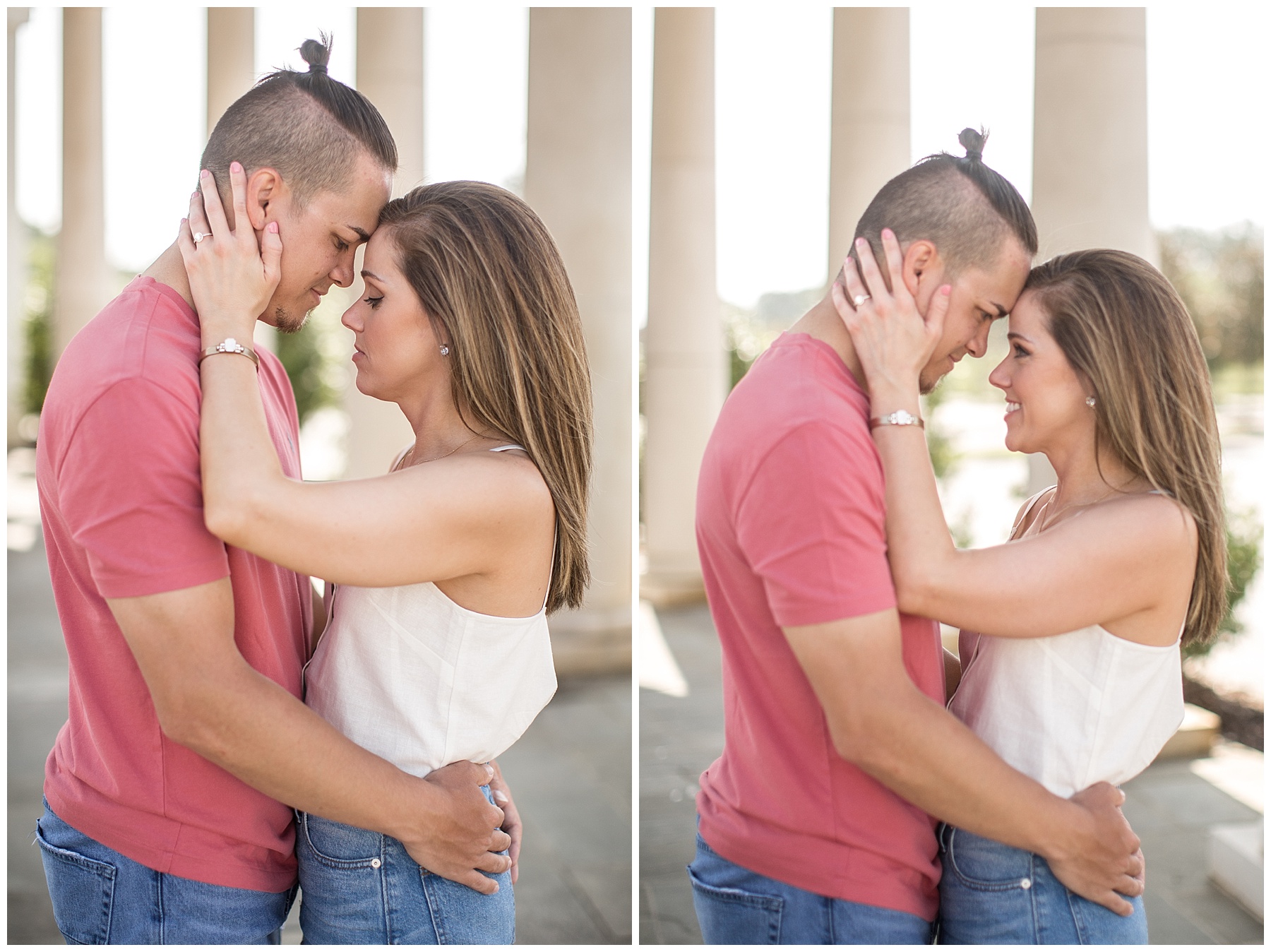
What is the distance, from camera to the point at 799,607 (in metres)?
2.51

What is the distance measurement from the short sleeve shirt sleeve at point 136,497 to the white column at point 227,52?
15.2m

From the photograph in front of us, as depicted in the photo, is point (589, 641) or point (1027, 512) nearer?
point (1027, 512)

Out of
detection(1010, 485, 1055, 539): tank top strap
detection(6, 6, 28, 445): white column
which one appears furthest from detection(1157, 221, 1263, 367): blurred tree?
→ detection(6, 6, 28, 445): white column

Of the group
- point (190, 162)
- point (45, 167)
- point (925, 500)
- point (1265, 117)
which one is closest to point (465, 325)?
point (925, 500)

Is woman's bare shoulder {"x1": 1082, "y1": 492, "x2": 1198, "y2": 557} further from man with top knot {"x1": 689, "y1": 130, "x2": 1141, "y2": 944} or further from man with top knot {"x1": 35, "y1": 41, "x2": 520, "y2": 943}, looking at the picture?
man with top knot {"x1": 35, "y1": 41, "x2": 520, "y2": 943}

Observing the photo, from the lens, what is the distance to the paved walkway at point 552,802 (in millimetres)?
6352

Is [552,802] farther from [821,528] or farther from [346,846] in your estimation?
[821,528]

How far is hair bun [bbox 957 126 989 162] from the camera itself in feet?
9.63

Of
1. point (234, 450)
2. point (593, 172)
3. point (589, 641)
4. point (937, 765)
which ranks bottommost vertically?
point (589, 641)

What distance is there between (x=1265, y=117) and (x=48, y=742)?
9.15 m

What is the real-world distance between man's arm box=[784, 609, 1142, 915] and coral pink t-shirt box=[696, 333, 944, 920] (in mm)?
96

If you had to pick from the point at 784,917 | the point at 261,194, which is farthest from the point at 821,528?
the point at 261,194

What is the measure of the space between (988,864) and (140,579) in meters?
2.17

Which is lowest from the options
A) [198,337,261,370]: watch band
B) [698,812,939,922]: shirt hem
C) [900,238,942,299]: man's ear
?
[698,812,939,922]: shirt hem
